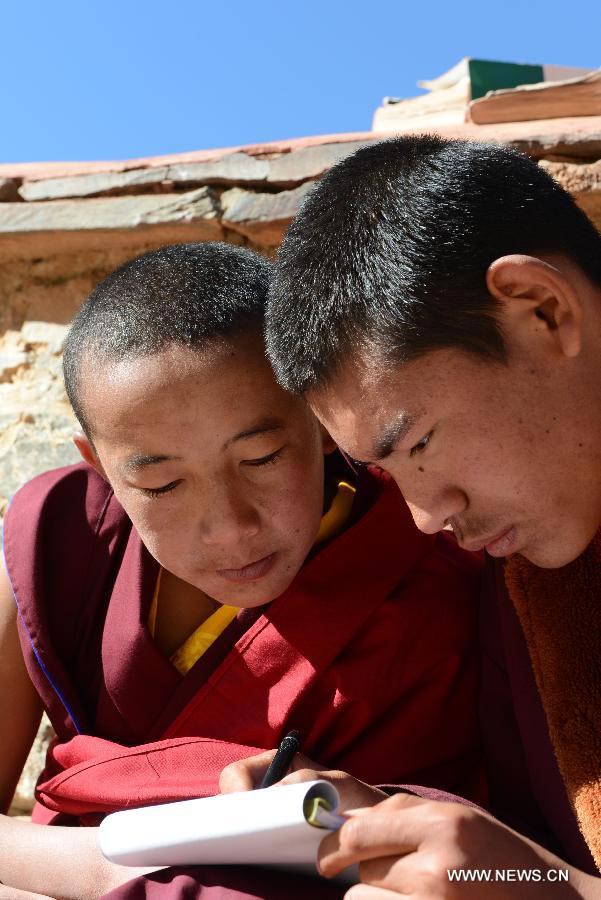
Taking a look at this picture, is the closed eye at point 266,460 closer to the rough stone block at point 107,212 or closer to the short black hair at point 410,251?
the short black hair at point 410,251

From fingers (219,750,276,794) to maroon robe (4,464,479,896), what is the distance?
0.64ft

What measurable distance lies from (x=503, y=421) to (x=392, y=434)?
14 centimetres

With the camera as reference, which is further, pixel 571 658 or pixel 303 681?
pixel 303 681

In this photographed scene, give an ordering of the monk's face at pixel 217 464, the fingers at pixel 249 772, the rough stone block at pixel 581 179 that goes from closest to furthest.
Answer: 1. the fingers at pixel 249 772
2. the monk's face at pixel 217 464
3. the rough stone block at pixel 581 179

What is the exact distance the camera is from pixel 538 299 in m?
1.29

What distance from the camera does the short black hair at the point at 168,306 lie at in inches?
63.1

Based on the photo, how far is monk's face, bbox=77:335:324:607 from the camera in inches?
60.2

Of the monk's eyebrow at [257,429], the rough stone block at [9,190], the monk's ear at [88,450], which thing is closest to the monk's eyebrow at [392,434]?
the monk's eyebrow at [257,429]

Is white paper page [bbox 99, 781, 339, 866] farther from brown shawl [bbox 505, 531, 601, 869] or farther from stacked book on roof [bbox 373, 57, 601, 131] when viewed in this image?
stacked book on roof [bbox 373, 57, 601, 131]

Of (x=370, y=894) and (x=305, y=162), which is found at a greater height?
(x=305, y=162)

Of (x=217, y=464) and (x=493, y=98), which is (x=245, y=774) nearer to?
(x=217, y=464)

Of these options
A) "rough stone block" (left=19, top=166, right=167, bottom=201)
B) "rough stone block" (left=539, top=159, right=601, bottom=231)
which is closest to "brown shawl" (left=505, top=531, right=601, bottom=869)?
"rough stone block" (left=539, top=159, right=601, bottom=231)

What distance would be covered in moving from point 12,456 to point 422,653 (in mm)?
1388

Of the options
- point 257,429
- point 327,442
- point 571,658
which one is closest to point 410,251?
point 257,429
